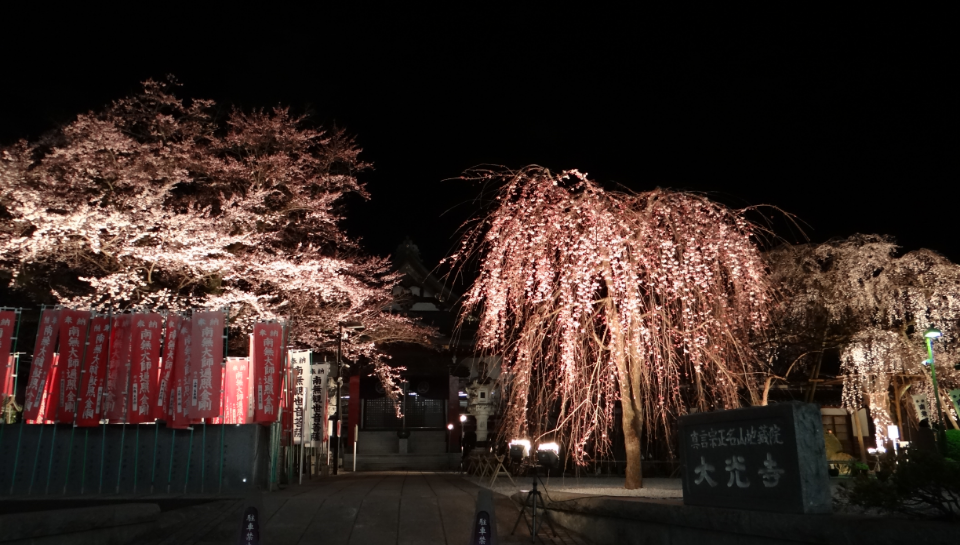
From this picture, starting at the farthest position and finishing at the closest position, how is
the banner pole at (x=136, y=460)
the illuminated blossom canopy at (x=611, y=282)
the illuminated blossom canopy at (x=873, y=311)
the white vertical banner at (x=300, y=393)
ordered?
the white vertical banner at (x=300, y=393)
the illuminated blossom canopy at (x=873, y=311)
the banner pole at (x=136, y=460)
the illuminated blossom canopy at (x=611, y=282)

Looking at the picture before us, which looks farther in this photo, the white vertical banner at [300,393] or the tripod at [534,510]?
the white vertical banner at [300,393]

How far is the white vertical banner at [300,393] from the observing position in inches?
736

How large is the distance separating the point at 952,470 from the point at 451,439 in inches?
1017


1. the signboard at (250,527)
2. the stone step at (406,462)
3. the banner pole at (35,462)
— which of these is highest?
the banner pole at (35,462)

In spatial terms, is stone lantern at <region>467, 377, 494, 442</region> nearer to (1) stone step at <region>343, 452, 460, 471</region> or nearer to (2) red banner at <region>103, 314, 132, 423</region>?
(1) stone step at <region>343, 452, 460, 471</region>

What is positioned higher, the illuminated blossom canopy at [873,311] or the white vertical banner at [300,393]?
the illuminated blossom canopy at [873,311]

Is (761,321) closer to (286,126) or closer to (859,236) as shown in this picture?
(859,236)

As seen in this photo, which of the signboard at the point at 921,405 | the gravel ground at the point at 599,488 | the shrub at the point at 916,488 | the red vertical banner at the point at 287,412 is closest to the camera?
the shrub at the point at 916,488

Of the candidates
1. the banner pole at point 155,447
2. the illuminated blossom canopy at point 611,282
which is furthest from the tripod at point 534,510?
the banner pole at point 155,447

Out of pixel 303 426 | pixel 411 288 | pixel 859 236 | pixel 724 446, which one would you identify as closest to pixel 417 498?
pixel 724 446

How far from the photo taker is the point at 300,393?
18.9 m

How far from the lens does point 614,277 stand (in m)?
11.0

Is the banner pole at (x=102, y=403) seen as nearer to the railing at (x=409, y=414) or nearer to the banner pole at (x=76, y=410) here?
the banner pole at (x=76, y=410)

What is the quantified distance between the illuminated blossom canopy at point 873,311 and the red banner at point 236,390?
13.6 m
